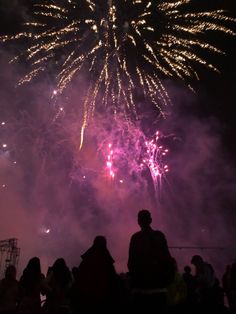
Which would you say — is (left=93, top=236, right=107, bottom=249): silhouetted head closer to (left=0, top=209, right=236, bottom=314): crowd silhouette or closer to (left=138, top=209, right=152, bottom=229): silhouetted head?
(left=0, top=209, right=236, bottom=314): crowd silhouette

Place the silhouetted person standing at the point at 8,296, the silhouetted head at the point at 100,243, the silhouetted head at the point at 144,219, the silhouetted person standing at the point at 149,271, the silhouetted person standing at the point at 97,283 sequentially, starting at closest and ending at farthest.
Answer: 1. the silhouetted person standing at the point at 149,271
2. the silhouetted head at the point at 144,219
3. the silhouetted person standing at the point at 97,283
4. the silhouetted head at the point at 100,243
5. the silhouetted person standing at the point at 8,296

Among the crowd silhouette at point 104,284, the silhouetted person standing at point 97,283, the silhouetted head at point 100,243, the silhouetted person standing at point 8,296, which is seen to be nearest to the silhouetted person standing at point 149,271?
the crowd silhouette at point 104,284

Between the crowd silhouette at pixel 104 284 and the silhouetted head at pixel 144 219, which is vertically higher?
the silhouetted head at pixel 144 219

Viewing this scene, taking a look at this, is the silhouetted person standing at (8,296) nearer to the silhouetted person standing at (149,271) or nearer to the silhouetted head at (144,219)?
the silhouetted person standing at (149,271)

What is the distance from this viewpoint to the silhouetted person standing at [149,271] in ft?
13.3

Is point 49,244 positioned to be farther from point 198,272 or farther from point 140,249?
point 140,249

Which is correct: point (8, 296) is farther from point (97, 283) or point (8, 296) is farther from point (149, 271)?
point (149, 271)

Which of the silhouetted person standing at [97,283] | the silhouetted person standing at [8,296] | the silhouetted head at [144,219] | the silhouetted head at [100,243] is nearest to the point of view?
the silhouetted head at [144,219]

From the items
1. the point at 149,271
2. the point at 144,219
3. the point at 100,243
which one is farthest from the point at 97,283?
the point at 144,219

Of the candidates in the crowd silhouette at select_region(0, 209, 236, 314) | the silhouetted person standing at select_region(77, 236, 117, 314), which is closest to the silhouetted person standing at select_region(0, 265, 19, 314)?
the crowd silhouette at select_region(0, 209, 236, 314)

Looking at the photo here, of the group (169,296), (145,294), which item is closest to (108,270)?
(145,294)

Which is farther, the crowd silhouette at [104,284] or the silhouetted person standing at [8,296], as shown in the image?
the silhouetted person standing at [8,296]

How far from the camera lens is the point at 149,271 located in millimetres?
4117

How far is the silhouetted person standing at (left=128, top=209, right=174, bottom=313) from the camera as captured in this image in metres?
4.04
